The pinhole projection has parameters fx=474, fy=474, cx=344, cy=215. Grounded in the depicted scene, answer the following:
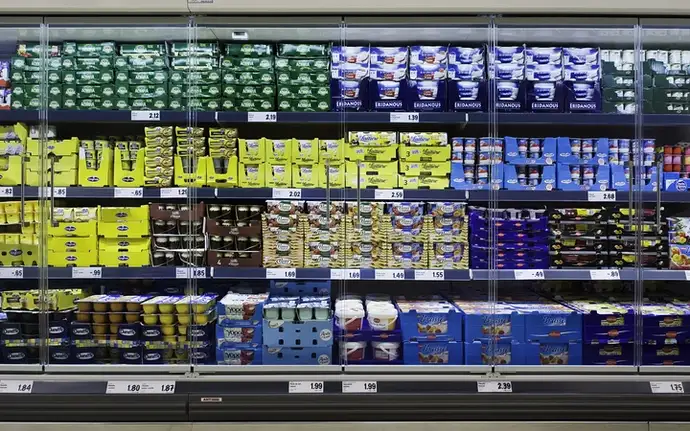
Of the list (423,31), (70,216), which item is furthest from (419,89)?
(70,216)

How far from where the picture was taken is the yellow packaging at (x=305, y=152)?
2643 mm

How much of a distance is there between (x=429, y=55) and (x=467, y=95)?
329 mm

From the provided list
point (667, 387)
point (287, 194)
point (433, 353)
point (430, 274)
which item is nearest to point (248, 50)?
point (287, 194)

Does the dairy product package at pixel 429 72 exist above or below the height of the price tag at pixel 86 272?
above

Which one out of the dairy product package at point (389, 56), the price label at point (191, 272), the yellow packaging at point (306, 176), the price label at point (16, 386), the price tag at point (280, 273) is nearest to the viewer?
the price label at point (16, 386)

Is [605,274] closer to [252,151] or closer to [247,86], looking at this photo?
[252,151]

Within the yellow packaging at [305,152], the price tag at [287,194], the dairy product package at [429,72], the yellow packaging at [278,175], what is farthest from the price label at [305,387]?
the dairy product package at [429,72]

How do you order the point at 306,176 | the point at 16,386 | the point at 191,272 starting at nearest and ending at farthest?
1. the point at 16,386
2. the point at 191,272
3. the point at 306,176

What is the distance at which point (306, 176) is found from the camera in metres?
2.63

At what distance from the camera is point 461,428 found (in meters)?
2.14

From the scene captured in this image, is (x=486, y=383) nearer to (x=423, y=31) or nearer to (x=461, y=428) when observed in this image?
(x=461, y=428)

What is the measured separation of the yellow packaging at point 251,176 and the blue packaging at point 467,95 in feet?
3.65

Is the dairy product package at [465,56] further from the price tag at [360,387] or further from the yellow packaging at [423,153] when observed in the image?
the price tag at [360,387]

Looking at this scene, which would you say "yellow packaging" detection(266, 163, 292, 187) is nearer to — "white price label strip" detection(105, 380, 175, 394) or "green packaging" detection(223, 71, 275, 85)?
"green packaging" detection(223, 71, 275, 85)
